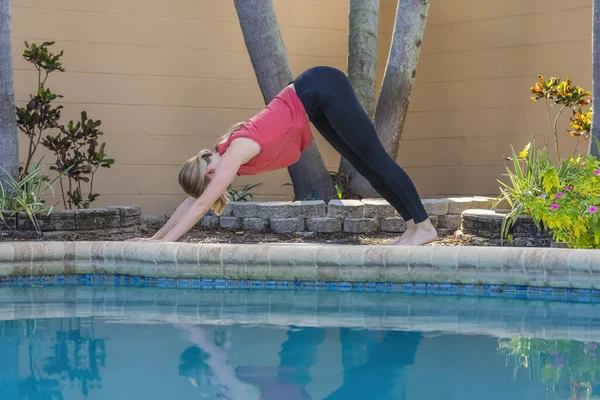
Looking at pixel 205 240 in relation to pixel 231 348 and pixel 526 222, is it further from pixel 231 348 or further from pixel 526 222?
pixel 231 348

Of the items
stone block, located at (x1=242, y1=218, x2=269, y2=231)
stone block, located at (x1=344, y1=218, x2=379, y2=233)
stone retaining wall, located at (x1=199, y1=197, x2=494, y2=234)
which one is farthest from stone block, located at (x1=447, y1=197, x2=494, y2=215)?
stone block, located at (x1=242, y1=218, x2=269, y2=231)

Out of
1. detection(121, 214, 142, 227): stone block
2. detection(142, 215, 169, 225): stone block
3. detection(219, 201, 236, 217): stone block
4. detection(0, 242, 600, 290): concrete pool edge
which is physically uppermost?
detection(219, 201, 236, 217): stone block

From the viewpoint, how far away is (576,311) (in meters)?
3.87

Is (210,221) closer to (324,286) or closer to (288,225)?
(288,225)

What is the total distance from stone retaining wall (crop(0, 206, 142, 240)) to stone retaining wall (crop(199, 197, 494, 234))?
93cm

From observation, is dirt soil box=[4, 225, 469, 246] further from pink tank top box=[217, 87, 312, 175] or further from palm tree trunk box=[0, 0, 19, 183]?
pink tank top box=[217, 87, 312, 175]

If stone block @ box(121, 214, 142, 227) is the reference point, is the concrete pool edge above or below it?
below

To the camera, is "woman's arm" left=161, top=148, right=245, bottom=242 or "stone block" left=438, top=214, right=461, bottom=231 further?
"stone block" left=438, top=214, right=461, bottom=231

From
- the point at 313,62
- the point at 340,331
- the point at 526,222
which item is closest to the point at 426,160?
the point at 313,62

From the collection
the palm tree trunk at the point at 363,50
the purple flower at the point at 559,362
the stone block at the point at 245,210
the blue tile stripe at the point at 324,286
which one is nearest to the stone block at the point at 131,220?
the stone block at the point at 245,210

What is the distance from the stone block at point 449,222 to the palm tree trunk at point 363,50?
0.95 m

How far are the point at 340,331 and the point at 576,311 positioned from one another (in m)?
1.22

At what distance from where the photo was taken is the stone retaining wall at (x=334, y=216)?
20.1 feet

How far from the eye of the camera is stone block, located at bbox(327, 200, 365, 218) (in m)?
6.13
